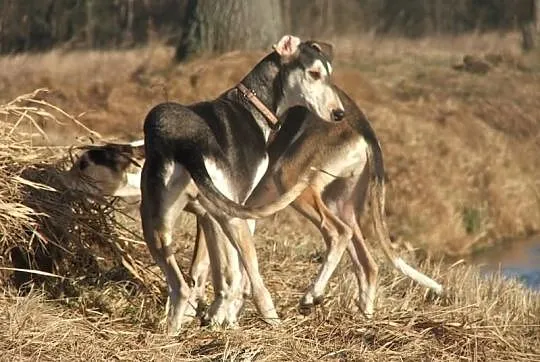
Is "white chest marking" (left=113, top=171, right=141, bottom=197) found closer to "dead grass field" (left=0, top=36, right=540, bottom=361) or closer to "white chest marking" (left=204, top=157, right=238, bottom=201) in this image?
"dead grass field" (left=0, top=36, right=540, bottom=361)

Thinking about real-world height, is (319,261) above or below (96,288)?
below

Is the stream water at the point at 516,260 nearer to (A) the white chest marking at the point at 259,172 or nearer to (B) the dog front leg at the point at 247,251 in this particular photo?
(A) the white chest marking at the point at 259,172

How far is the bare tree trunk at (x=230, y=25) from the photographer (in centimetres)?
2202

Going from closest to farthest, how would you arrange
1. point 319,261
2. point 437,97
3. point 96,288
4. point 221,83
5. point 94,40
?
point 96,288 < point 319,261 < point 221,83 < point 437,97 < point 94,40

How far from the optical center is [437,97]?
912 inches

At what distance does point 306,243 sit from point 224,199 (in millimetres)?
4374

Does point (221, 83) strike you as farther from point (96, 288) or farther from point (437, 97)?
point (96, 288)

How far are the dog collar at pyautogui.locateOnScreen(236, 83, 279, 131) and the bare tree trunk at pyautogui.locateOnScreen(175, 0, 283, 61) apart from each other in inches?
502

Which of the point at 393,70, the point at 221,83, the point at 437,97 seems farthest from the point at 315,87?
the point at 393,70

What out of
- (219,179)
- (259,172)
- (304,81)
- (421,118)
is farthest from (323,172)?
(421,118)

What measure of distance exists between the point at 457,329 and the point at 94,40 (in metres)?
26.0

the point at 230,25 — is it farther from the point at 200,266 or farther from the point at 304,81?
the point at 200,266

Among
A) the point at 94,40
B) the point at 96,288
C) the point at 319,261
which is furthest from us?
the point at 94,40

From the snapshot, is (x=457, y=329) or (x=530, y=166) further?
(x=530, y=166)
